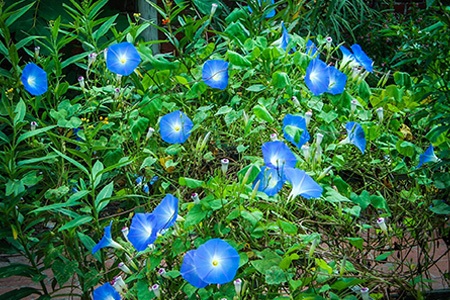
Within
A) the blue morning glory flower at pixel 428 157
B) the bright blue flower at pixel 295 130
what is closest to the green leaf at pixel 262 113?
the bright blue flower at pixel 295 130

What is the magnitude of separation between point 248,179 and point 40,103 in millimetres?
679

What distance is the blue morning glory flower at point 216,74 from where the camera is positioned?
1614 millimetres

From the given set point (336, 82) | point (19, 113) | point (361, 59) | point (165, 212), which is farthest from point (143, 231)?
point (361, 59)

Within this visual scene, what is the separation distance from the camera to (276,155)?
4.33 ft

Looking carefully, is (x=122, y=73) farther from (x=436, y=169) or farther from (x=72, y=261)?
(x=436, y=169)

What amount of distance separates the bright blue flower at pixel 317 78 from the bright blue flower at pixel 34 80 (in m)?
0.58

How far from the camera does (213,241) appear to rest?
118cm

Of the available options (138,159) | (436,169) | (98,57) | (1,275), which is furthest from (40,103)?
(436,169)

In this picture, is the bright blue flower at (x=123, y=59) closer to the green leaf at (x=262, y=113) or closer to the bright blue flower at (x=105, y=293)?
the green leaf at (x=262, y=113)

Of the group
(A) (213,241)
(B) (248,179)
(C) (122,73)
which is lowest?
(A) (213,241)

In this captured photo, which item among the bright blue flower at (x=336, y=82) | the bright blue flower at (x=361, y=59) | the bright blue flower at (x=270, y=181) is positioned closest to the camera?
the bright blue flower at (x=270, y=181)

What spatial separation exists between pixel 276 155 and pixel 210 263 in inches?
10.1

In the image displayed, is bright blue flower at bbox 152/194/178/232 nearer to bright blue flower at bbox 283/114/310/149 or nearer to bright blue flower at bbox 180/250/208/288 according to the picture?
bright blue flower at bbox 180/250/208/288

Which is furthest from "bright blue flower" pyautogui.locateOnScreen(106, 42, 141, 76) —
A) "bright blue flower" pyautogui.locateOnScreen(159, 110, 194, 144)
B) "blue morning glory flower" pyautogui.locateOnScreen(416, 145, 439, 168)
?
"blue morning glory flower" pyautogui.locateOnScreen(416, 145, 439, 168)
